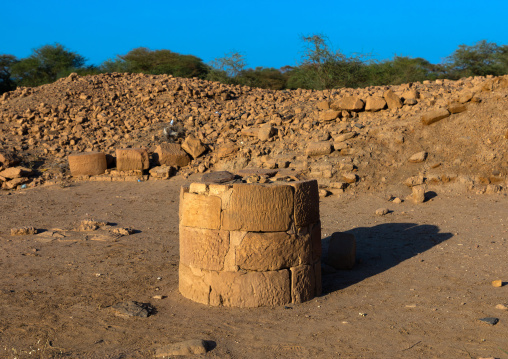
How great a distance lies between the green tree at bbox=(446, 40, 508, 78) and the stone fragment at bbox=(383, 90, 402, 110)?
10832mm

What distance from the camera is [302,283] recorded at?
5.18m

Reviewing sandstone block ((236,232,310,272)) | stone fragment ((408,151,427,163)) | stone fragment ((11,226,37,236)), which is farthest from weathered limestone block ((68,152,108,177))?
sandstone block ((236,232,310,272))

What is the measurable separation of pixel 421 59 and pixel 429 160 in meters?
15.1

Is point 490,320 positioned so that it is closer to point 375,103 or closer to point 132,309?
point 132,309

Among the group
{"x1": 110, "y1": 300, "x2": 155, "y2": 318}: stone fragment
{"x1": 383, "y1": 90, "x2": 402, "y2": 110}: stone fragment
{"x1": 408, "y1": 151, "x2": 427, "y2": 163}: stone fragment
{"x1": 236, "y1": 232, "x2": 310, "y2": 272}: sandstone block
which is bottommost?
{"x1": 110, "y1": 300, "x2": 155, "y2": 318}: stone fragment

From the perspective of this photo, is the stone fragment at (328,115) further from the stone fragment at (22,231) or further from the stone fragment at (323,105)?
the stone fragment at (22,231)

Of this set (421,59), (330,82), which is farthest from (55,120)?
(421,59)

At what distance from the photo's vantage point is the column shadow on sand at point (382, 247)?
610 centimetres

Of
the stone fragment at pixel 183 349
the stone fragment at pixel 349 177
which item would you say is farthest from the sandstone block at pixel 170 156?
the stone fragment at pixel 183 349

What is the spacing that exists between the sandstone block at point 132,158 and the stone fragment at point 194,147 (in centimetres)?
98

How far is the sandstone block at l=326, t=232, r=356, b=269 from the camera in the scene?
630cm

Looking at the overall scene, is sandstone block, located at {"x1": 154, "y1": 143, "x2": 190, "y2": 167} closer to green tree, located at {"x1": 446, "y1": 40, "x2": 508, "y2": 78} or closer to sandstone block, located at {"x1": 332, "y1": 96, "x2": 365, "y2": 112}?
sandstone block, located at {"x1": 332, "y1": 96, "x2": 365, "y2": 112}

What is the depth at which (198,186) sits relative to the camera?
5.20m

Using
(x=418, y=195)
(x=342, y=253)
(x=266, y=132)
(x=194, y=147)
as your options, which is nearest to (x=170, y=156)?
(x=194, y=147)
